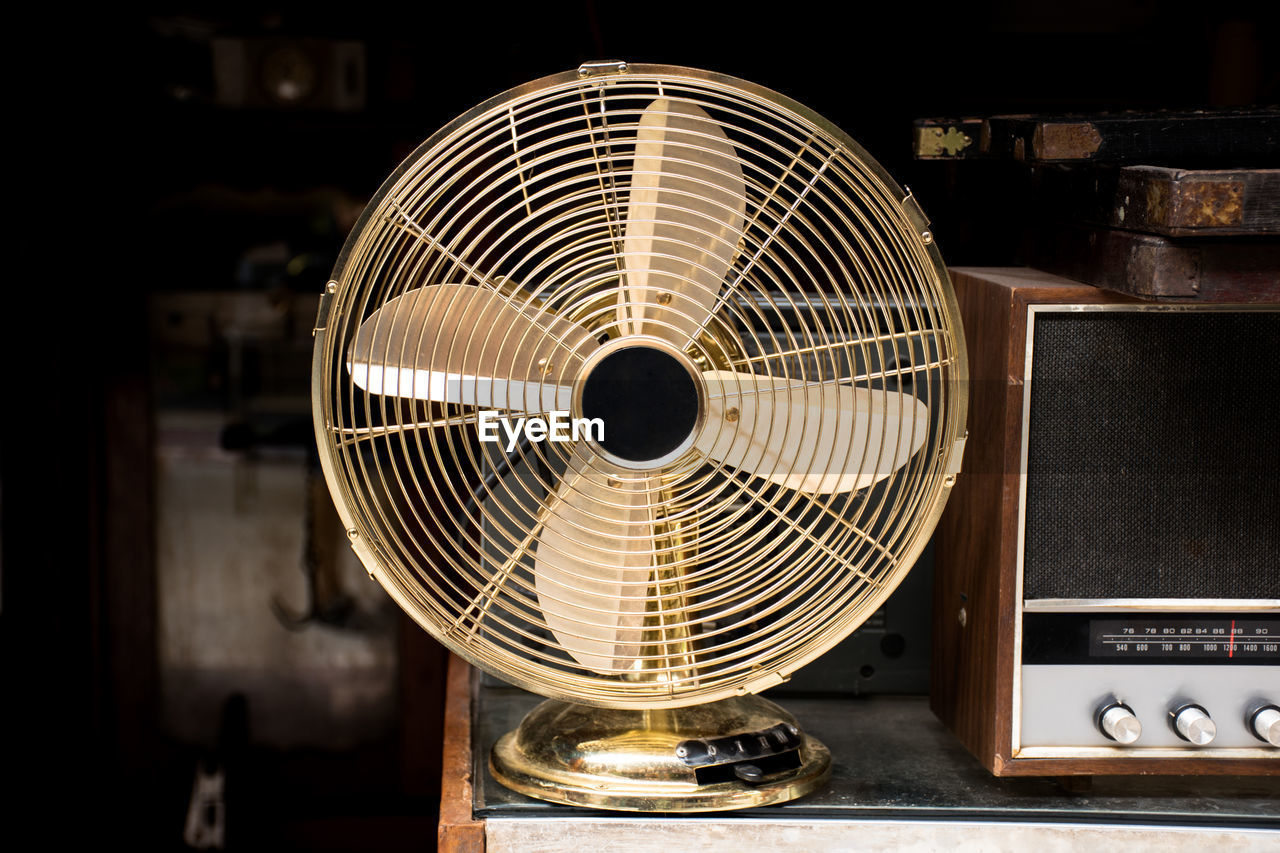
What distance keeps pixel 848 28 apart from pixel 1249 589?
3.16ft

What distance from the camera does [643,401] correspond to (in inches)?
42.1

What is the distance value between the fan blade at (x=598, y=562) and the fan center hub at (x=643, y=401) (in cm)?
3

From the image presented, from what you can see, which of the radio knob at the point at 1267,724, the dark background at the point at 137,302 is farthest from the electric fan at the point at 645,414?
the dark background at the point at 137,302

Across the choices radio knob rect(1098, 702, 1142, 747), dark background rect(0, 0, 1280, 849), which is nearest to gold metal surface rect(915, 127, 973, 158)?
radio knob rect(1098, 702, 1142, 747)

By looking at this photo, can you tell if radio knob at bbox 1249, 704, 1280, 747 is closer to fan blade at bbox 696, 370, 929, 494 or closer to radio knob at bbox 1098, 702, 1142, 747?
radio knob at bbox 1098, 702, 1142, 747

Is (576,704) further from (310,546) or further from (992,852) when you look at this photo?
(310,546)

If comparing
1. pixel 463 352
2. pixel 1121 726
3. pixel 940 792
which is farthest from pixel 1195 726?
pixel 463 352

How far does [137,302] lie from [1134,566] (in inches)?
71.8

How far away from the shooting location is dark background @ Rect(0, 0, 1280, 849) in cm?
223

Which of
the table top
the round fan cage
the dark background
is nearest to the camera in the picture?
the round fan cage

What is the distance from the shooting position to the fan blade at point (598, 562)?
110 cm

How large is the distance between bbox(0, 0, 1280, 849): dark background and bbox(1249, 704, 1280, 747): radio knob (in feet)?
4.72

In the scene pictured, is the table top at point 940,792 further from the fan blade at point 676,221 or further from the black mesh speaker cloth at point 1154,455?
the fan blade at point 676,221

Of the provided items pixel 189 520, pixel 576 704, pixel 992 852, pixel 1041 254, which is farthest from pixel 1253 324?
pixel 189 520
